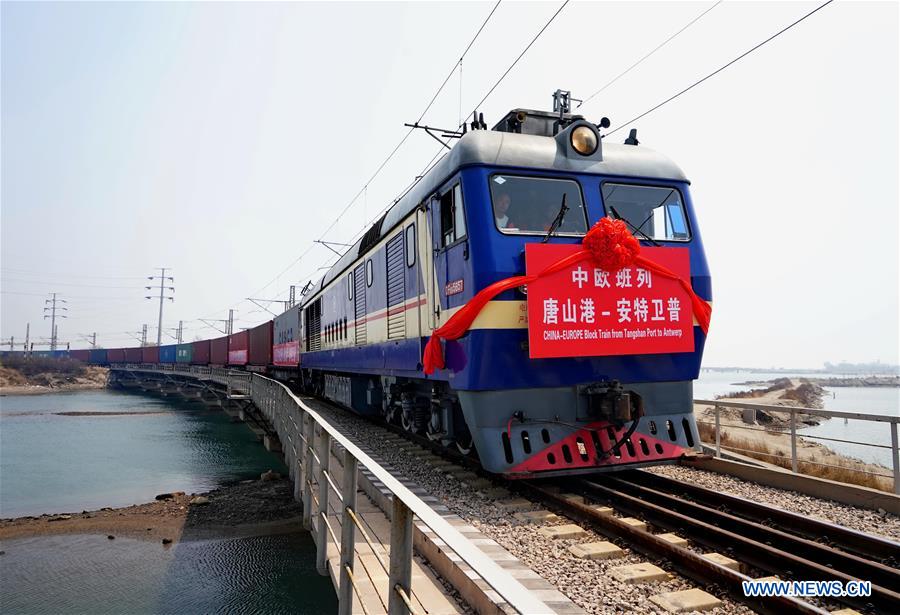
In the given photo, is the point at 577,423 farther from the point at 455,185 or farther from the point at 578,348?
the point at 455,185

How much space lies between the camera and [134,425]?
109 ft

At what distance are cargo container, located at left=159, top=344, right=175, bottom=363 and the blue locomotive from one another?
175ft

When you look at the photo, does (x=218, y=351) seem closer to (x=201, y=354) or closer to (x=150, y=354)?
(x=201, y=354)

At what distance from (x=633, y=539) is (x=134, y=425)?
3421 centimetres

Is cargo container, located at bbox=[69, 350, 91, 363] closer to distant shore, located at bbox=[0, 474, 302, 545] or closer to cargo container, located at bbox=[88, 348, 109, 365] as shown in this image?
cargo container, located at bbox=[88, 348, 109, 365]

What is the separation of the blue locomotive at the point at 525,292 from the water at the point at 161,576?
3511 mm

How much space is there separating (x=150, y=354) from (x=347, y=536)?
6352cm

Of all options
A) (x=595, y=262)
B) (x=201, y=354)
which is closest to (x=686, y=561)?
(x=595, y=262)

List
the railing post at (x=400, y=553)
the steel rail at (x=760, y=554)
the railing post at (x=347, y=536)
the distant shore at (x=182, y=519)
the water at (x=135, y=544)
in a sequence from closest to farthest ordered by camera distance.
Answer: the railing post at (x=400, y=553), the steel rail at (x=760, y=554), the railing post at (x=347, y=536), the water at (x=135, y=544), the distant shore at (x=182, y=519)

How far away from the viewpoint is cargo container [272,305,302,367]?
22217 mm

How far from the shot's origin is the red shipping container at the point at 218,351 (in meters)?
42.8

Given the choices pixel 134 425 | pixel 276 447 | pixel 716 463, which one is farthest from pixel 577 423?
pixel 134 425

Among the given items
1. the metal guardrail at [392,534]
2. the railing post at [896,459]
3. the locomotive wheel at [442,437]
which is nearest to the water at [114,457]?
the locomotive wheel at [442,437]

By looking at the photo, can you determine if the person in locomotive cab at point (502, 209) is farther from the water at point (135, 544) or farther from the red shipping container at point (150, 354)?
the red shipping container at point (150, 354)
